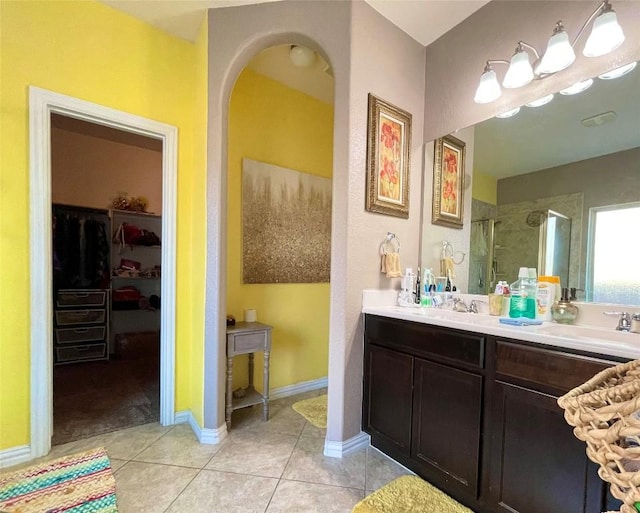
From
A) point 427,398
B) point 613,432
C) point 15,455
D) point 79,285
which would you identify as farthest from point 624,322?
point 79,285

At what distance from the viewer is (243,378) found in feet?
8.21

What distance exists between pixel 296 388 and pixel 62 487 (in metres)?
1.63

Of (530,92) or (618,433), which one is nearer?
(618,433)

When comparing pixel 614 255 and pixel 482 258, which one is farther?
pixel 482 258

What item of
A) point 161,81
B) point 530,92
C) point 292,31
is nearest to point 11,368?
point 161,81

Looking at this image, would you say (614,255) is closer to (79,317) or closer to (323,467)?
(323,467)

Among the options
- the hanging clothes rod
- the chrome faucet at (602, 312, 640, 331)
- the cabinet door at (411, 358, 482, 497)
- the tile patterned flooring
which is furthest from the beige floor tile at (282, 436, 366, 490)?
the hanging clothes rod

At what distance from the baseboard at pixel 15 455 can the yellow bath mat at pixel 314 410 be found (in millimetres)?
1612

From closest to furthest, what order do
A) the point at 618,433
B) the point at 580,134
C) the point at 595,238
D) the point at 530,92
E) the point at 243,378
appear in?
the point at 618,433 < the point at 595,238 < the point at 580,134 < the point at 530,92 < the point at 243,378

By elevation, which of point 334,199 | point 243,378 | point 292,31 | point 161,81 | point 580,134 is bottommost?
point 243,378

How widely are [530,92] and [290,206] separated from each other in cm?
178

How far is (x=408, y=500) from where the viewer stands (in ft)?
4.72

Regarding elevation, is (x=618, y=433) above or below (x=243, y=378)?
above

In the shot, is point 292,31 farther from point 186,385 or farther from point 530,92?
point 186,385
